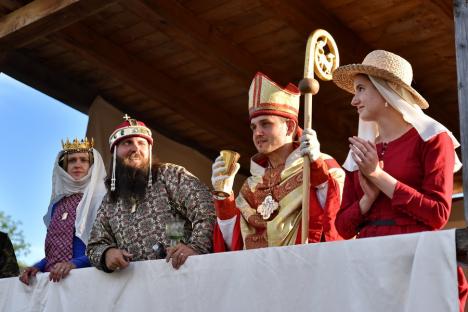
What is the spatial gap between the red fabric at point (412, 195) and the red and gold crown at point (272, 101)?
0.81 meters

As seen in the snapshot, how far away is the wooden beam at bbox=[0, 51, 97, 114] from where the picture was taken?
6828 mm

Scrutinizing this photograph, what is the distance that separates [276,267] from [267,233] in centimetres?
73

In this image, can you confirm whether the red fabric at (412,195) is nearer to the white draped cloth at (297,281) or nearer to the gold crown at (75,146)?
the white draped cloth at (297,281)

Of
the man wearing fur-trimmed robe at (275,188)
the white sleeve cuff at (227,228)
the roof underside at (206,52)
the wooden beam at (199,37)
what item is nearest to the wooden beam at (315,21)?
the roof underside at (206,52)

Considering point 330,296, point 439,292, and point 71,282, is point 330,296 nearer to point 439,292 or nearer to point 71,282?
point 439,292

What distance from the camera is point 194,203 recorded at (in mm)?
4395

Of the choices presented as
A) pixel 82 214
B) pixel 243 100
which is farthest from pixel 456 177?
pixel 82 214

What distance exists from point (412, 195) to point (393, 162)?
0.87 ft

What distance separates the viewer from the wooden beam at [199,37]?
602 centimetres

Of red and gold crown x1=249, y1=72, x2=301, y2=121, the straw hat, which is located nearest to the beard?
red and gold crown x1=249, y1=72, x2=301, y2=121

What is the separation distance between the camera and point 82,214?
5129 millimetres

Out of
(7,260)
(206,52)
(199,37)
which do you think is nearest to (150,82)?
(206,52)

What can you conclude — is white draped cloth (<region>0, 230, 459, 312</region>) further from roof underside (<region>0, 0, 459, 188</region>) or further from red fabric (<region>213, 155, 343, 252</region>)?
roof underside (<region>0, 0, 459, 188</region>)

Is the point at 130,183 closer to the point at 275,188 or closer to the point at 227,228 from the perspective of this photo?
the point at 227,228
